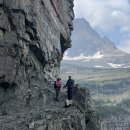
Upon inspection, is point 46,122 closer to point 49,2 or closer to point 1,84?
point 1,84

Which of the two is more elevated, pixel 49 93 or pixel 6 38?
pixel 6 38

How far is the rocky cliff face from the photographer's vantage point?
1807 inches

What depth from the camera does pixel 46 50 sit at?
67625mm

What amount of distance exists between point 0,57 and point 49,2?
2295 cm

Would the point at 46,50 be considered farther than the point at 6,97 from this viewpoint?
Yes

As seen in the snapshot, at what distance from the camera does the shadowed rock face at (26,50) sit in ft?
176

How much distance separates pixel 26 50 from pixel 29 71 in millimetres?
3798

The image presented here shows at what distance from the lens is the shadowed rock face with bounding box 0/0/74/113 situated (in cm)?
5375

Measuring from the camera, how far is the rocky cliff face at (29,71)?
45906 mm

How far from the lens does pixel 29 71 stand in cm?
6169

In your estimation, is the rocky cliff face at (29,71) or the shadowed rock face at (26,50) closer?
the rocky cliff face at (29,71)

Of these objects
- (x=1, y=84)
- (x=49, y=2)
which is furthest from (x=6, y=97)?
(x=49, y=2)

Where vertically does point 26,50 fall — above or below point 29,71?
above

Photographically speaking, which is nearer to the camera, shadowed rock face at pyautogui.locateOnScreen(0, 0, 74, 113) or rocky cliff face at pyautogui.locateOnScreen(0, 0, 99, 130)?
rocky cliff face at pyautogui.locateOnScreen(0, 0, 99, 130)
